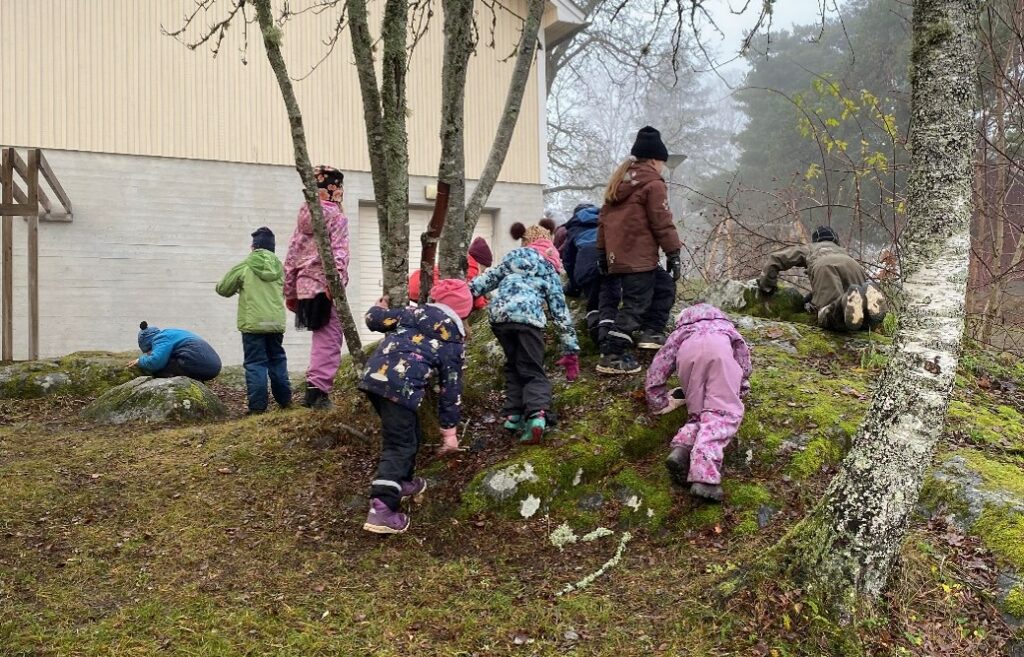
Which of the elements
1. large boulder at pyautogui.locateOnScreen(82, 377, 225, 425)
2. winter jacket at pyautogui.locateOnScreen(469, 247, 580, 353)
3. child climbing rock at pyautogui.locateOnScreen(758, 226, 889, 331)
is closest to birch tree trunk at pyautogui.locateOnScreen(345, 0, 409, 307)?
winter jacket at pyautogui.locateOnScreen(469, 247, 580, 353)

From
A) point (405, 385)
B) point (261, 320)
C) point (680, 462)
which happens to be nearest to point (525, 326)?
point (405, 385)

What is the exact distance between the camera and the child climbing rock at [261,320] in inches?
275

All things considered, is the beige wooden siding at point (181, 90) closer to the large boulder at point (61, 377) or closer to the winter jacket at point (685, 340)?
the large boulder at point (61, 377)

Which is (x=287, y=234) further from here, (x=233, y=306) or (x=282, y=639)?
(x=282, y=639)

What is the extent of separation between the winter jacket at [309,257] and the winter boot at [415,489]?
2269 mm

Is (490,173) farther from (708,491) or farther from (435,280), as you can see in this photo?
(708,491)

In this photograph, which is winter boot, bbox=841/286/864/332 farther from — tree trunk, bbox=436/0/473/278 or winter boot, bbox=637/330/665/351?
tree trunk, bbox=436/0/473/278

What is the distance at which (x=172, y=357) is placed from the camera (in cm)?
815

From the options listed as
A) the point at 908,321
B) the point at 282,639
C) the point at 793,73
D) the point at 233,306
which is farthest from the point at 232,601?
the point at 793,73

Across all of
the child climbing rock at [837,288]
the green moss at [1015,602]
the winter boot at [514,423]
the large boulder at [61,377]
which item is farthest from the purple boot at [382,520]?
the large boulder at [61,377]

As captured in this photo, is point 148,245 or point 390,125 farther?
point 148,245

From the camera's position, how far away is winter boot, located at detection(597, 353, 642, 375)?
233 inches

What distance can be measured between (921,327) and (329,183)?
4.82 metres

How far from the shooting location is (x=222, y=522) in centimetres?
467
